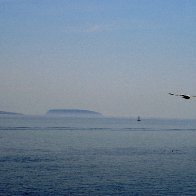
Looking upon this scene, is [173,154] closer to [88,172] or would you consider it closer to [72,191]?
[88,172]

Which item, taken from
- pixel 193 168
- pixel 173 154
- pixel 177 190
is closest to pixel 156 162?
pixel 193 168

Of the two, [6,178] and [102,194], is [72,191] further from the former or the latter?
[6,178]

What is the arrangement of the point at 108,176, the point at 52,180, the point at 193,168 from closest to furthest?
1. the point at 52,180
2. the point at 108,176
3. the point at 193,168

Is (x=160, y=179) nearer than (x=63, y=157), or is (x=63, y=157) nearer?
(x=160, y=179)

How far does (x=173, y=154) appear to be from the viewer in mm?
122500

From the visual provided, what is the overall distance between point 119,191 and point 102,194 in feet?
11.5

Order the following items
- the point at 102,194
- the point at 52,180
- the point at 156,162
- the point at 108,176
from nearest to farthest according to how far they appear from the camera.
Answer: the point at 102,194 → the point at 52,180 → the point at 108,176 → the point at 156,162

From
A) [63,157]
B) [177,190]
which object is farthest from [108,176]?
[63,157]

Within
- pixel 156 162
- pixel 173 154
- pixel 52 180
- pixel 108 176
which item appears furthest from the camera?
pixel 173 154

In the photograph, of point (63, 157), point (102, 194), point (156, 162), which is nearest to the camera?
point (102, 194)

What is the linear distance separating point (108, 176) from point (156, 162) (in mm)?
24560

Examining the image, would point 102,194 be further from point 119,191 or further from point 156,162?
point 156,162

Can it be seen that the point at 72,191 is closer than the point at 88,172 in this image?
Yes

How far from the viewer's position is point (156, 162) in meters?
103
